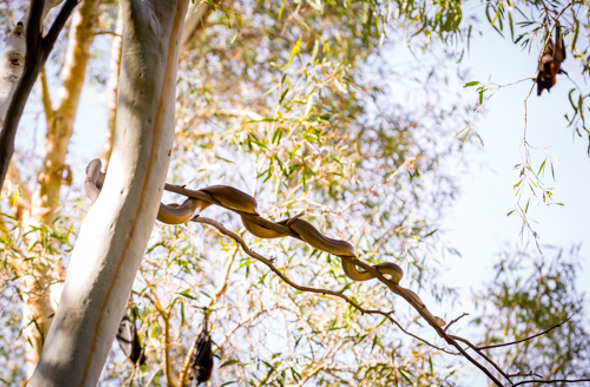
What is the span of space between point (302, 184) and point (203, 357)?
2.06 feet

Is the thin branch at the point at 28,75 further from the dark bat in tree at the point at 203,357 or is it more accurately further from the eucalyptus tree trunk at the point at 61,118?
the eucalyptus tree trunk at the point at 61,118

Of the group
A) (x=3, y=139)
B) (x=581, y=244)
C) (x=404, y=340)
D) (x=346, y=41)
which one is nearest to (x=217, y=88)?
(x=346, y=41)

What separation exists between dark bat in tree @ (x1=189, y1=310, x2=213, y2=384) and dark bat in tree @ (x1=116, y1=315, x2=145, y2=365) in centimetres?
18

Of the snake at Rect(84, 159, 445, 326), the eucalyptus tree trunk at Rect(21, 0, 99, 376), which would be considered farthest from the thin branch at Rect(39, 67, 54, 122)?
the snake at Rect(84, 159, 445, 326)

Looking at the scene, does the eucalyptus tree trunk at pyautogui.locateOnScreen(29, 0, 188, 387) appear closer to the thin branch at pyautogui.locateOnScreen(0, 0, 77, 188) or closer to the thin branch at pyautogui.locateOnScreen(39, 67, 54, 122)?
the thin branch at pyautogui.locateOnScreen(0, 0, 77, 188)

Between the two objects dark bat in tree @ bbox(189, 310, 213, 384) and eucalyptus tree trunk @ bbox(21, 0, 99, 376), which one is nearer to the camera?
dark bat in tree @ bbox(189, 310, 213, 384)

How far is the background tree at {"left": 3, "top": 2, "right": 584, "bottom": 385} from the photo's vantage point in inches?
75.4

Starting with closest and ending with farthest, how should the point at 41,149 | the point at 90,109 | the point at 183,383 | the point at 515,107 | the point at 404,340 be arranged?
the point at 183,383 < the point at 404,340 < the point at 41,149 < the point at 515,107 < the point at 90,109

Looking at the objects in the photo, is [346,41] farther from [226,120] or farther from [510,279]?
[510,279]

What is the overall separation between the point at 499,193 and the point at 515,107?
0.57 metres

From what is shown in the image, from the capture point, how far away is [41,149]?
9.32ft

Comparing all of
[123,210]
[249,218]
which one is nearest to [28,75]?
[123,210]

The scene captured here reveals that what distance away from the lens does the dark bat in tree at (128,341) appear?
171cm

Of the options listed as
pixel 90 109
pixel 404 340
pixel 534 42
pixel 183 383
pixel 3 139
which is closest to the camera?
pixel 3 139
